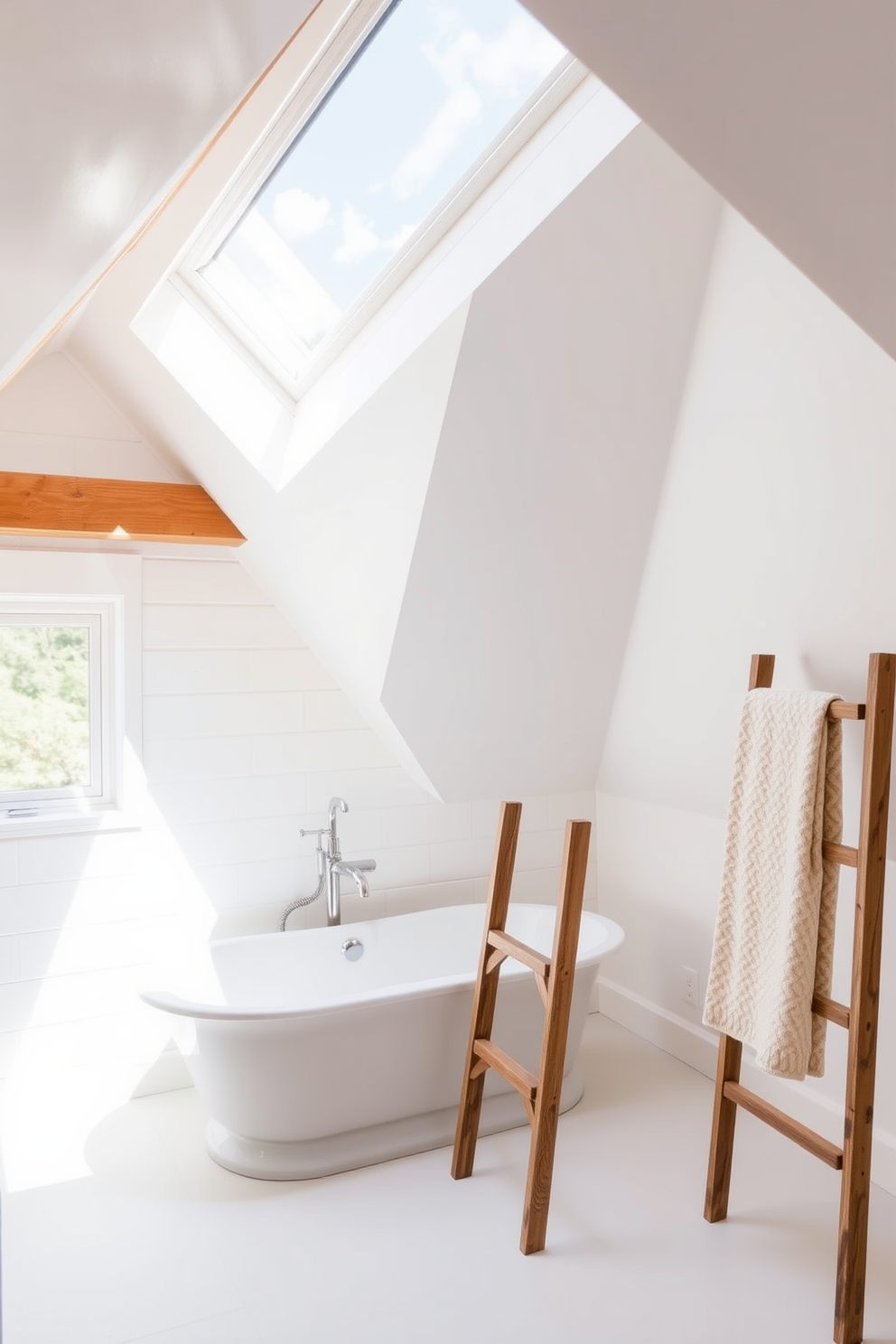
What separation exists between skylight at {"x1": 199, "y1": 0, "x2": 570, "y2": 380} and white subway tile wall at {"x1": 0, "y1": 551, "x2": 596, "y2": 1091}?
1.10m

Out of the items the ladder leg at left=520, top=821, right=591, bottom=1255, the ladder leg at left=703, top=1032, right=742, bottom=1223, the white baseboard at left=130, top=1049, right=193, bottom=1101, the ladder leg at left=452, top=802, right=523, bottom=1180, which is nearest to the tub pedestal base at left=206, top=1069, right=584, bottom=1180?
the ladder leg at left=452, top=802, right=523, bottom=1180

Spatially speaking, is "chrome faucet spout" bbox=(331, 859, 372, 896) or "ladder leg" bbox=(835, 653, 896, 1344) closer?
"ladder leg" bbox=(835, 653, 896, 1344)

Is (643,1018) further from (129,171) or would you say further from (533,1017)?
(129,171)

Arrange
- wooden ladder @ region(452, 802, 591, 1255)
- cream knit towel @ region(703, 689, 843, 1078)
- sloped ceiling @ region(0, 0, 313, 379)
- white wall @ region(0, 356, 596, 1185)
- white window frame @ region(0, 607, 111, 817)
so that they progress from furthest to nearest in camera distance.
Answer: white window frame @ region(0, 607, 111, 817) → white wall @ region(0, 356, 596, 1185) → wooden ladder @ region(452, 802, 591, 1255) → cream knit towel @ region(703, 689, 843, 1078) → sloped ceiling @ region(0, 0, 313, 379)

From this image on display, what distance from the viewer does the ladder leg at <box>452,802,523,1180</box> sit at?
2.87 meters

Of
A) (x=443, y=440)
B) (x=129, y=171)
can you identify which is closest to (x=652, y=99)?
(x=129, y=171)

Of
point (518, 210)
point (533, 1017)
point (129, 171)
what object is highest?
point (518, 210)

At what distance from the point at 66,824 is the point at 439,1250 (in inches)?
70.2

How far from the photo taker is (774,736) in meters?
2.54

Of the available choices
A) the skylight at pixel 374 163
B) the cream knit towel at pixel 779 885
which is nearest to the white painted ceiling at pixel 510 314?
the skylight at pixel 374 163

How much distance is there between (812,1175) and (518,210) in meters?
2.75

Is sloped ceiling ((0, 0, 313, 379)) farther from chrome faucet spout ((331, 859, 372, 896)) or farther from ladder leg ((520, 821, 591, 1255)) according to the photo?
chrome faucet spout ((331, 859, 372, 896))

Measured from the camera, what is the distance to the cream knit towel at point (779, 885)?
2371 millimetres

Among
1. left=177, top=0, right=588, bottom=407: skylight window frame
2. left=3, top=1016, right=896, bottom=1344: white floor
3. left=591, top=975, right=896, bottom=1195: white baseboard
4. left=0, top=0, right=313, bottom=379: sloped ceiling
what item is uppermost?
left=177, top=0, right=588, bottom=407: skylight window frame
